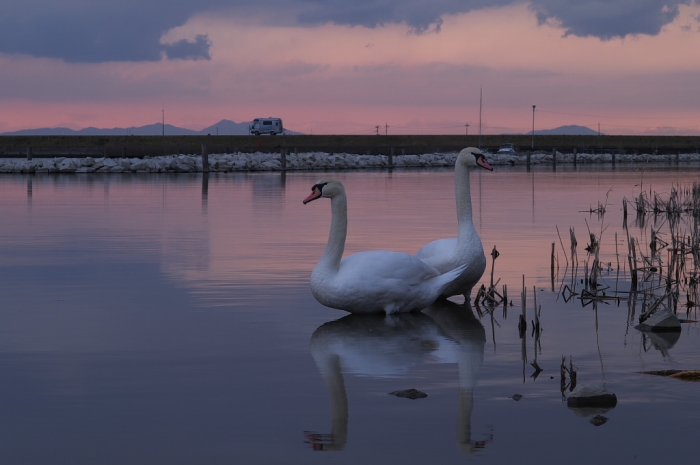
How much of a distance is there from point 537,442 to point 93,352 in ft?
12.2

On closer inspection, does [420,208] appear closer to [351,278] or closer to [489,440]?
[351,278]

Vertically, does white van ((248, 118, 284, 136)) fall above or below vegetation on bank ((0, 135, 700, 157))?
above

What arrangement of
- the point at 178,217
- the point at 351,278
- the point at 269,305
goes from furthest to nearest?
the point at 178,217, the point at 269,305, the point at 351,278

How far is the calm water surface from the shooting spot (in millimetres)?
5148

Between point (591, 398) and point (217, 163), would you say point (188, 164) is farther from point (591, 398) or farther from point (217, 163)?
point (591, 398)

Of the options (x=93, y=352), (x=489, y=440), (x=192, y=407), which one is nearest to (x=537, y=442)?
(x=489, y=440)

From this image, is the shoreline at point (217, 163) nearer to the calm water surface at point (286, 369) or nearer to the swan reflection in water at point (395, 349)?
the calm water surface at point (286, 369)

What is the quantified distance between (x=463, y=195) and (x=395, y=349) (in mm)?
3579

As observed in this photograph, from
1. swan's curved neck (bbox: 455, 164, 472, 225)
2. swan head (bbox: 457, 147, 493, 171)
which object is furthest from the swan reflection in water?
swan head (bbox: 457, 147, 493, 171)

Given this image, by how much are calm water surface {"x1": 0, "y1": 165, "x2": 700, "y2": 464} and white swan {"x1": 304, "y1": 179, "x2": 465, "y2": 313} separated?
7.8 inches

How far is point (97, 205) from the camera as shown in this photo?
25.1 metres

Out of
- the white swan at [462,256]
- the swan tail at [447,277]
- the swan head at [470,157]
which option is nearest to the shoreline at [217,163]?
the swan head at [470,157]

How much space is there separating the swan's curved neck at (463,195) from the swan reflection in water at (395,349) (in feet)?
3.61

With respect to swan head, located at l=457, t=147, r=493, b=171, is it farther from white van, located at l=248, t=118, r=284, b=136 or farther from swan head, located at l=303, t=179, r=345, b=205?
white van, located at l=248, t=118, r=284, b=136
